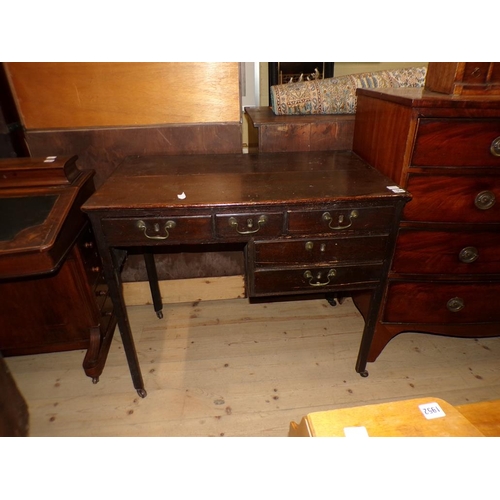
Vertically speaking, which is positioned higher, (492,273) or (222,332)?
(492,273)

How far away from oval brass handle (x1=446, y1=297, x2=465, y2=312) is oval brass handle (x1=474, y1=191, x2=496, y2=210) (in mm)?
540

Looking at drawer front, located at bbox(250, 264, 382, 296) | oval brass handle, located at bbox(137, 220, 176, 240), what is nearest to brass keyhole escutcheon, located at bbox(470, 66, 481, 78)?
drawer front, located at bbox(250, 264, 382, 296)

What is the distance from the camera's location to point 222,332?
2.38 m

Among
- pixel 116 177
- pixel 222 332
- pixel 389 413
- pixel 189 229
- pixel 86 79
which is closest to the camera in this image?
pixel 389 413

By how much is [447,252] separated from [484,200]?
0.99 ft

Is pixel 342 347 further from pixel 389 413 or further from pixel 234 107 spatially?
pixel 234 107

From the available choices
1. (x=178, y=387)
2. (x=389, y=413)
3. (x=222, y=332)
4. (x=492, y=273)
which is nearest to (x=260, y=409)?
(x=178, y=387)

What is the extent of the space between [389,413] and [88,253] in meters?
1.75

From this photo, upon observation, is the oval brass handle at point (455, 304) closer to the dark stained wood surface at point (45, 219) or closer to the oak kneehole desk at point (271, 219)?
the oak kneehole desk at point (271, 219)

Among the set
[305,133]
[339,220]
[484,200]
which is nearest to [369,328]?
[339,220]

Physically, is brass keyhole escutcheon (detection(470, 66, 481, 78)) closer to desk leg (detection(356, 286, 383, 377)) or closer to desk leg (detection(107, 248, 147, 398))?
desk leg (detection(356, 286, 383, 377))

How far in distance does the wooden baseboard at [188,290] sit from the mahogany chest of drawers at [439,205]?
3.60 feet

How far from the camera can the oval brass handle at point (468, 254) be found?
5.65 ft

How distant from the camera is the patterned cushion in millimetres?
2092
